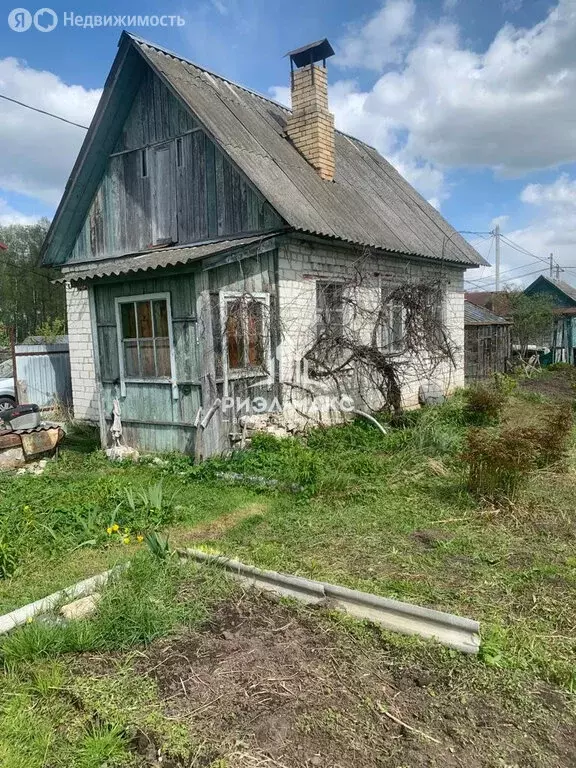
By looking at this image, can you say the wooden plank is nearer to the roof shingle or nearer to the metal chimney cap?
the roof shingle

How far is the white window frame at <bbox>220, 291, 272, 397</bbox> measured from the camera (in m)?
7.81

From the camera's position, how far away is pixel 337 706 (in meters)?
2.59

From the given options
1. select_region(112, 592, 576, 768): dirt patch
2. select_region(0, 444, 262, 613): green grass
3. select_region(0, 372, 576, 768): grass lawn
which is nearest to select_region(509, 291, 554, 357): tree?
select_region(0, 372, 576, 768): grass lawn

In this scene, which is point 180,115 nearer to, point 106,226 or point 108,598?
point 106,226

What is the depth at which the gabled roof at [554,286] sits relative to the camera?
34406mm

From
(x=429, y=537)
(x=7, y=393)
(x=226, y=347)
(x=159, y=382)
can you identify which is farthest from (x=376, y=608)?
(x=7, y=393)

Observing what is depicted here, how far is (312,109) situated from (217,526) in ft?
28.1

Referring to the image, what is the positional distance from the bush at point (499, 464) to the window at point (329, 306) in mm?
4124

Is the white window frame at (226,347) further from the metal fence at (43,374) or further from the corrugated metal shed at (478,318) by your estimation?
the corrugated metal shed at (478,318)

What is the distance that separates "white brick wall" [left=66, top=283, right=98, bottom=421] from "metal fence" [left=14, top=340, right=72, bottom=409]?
122 centimetres

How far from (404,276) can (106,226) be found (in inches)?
239

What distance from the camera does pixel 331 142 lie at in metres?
11.0

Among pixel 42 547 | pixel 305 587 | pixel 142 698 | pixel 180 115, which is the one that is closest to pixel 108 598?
pixel 142 698

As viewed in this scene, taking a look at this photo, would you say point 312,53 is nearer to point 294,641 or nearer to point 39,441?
point 39,441
